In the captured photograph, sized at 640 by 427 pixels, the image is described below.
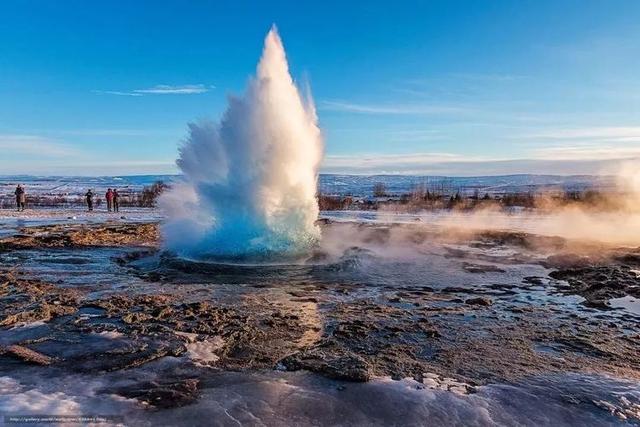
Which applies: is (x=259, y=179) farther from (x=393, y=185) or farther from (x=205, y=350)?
(x=393, y=185)

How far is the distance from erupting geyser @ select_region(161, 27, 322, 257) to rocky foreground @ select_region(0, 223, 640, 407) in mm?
1342

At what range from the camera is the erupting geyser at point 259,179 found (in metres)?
11.1

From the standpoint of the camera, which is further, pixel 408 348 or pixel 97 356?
pixel 408 348

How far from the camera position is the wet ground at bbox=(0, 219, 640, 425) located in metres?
3.86

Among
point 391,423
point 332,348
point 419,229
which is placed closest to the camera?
point 391,423

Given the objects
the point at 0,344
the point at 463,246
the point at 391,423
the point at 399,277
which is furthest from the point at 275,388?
the point at 463,246

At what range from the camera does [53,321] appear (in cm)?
593

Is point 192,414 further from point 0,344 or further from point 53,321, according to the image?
point 53,321

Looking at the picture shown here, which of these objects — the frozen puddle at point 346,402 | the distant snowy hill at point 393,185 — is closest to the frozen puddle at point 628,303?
the frozen puddle at point 346,402

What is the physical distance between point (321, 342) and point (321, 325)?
680mm

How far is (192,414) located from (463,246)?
11.1 m

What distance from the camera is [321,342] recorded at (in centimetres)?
532

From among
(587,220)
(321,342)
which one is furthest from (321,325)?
(587,220)

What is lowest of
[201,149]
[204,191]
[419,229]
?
[419,229]
